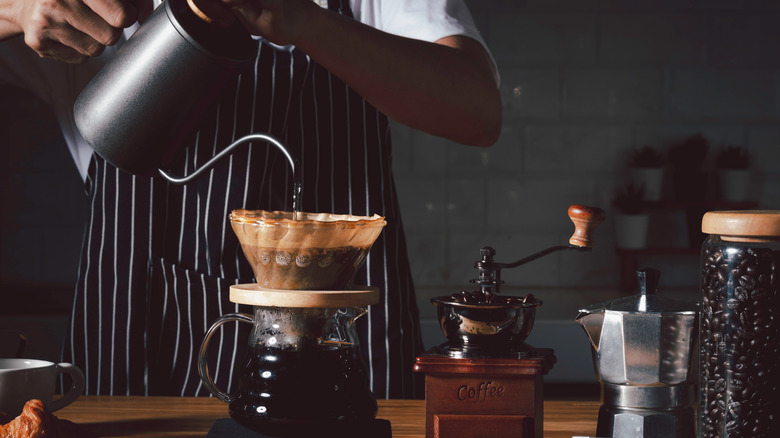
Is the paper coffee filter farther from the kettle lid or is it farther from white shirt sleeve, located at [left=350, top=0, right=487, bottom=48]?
white shirt sleeve, located at [left=350, top=0, right=487, bottom=48]

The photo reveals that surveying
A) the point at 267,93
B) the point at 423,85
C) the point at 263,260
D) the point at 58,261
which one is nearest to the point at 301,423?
the point at 263,260

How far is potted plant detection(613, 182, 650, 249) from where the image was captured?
8.35ft

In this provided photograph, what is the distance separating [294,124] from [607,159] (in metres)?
1.74

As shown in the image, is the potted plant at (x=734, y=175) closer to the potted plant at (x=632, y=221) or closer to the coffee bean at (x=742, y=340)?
the potted plant at (x=632, y=221)

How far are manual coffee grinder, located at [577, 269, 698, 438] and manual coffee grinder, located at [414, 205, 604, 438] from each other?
0.20ft

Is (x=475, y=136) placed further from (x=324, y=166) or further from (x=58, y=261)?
(x=58, y=261)

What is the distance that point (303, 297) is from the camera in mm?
715

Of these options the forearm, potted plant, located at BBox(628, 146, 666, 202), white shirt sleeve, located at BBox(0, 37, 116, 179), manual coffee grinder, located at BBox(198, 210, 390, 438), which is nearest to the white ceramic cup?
manual coffee grinder, located at BBox(198, 210, 390, 438)

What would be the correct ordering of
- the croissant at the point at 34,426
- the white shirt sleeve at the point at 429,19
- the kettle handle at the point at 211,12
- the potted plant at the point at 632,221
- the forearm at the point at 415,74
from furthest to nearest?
the potted plant at the point at 632,221, the white shirt sleeve at the point at 429,19, the forearm at the point at 415,74, the kettle handle at the point at 211,12, the croissant at the point at 34,426

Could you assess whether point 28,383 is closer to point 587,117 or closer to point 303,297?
point 303,297

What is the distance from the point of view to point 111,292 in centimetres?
121

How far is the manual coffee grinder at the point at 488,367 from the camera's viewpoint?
2.37 feet

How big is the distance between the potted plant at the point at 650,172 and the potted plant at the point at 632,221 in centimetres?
3

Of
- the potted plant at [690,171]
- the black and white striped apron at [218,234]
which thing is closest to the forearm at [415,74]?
the black and white striped apron at [218,234]
